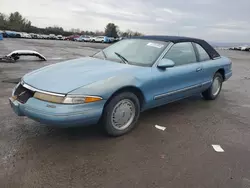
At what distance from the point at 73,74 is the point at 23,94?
2.40 feet

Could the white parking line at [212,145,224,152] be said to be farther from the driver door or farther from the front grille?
the front grille

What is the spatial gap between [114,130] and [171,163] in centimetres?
95

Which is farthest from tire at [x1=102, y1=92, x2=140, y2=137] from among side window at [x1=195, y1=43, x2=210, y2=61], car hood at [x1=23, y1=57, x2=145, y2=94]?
side window at [x1=195, y1=43, x2=210, y2=61]

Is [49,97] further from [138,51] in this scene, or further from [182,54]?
[182,54]

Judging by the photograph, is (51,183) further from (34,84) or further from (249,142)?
(249,142)

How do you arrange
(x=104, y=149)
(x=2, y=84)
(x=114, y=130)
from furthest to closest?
(x=2, y=84), (x=114, y=130), (x=104, y=149)

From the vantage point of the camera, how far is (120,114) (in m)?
3.48

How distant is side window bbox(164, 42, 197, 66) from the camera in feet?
13.9

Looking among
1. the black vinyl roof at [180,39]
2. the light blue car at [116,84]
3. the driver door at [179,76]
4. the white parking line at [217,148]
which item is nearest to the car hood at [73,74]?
the light blue car at [116,84]

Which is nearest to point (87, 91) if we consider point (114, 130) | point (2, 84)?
point (114, 130)

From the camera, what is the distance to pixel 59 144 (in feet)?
10.5

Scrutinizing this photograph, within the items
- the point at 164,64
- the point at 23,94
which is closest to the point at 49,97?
the point at 23,94

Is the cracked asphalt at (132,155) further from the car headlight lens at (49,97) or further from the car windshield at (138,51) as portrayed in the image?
the car windshield at (138,51)

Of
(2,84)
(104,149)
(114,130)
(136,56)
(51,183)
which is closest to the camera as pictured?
(51,183)
